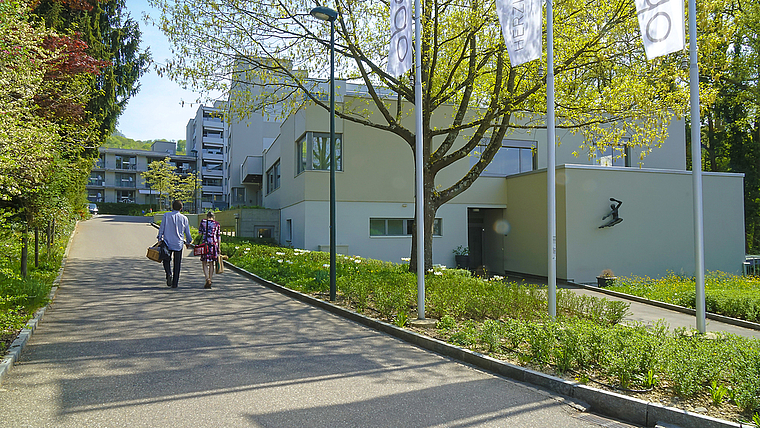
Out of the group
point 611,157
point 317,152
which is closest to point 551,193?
point 317,152

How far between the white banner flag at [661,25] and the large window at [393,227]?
1422cm

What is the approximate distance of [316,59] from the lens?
1469cm

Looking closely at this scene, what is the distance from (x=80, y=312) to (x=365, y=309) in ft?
15.9

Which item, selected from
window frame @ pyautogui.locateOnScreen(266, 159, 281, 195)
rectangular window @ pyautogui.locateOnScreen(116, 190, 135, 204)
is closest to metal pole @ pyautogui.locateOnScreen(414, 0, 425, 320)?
window frame @ pyautogui.locateOnScreen(266, 159, 281, 195)

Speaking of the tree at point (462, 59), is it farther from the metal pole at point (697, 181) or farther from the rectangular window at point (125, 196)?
the rectangular window at point (125, 196)

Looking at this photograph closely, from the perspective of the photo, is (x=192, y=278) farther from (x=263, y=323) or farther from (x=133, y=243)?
(x=133, y=243)

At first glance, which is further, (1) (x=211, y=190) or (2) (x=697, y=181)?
(1) (x=211, y=190)

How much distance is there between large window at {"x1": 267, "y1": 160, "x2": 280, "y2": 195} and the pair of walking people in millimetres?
15318

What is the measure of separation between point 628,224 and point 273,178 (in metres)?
18.6

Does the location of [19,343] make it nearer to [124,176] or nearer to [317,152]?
[317,152]

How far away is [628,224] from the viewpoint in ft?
63.8

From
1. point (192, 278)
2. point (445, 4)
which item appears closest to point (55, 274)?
point (192, 278)

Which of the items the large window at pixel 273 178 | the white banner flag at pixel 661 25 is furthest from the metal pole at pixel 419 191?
the large window at pixel 273 178

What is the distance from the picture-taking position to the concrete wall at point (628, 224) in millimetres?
18688
